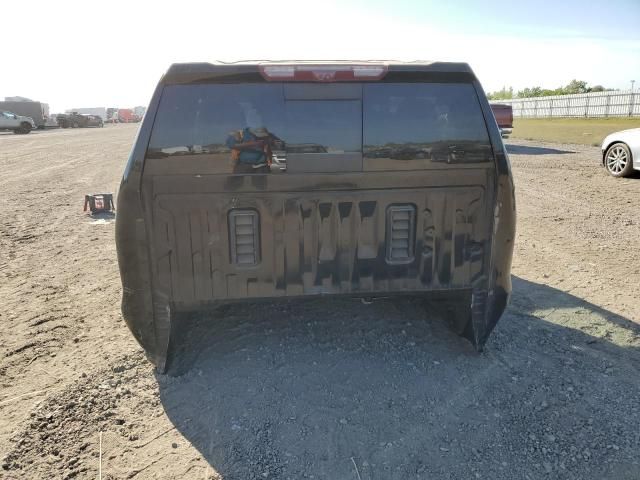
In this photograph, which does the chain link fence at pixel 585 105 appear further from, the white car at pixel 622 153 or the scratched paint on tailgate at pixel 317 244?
the scratched paint on tailgate at pixel 317 244

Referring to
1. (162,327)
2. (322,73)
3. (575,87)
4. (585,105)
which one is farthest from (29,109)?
(575,87)

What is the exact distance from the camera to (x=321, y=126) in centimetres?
307

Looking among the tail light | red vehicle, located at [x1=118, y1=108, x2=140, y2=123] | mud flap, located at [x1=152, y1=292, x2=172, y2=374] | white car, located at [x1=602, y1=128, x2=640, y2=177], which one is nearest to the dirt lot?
mud flap, located at [x1=152, y1=292, x2=172, y2=374]

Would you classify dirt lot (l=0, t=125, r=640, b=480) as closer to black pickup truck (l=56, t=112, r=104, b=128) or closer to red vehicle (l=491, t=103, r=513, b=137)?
red vehicle (l=491, t=103, r=513, b=137)

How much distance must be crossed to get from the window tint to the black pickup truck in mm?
57450

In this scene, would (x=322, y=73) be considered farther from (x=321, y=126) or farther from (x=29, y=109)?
(x=29, y=109)

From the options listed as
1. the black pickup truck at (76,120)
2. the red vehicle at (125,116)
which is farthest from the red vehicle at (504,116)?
the red vehicle at (125,116)

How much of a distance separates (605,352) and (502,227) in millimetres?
1355

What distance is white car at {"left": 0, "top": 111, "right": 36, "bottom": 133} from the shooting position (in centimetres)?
3706

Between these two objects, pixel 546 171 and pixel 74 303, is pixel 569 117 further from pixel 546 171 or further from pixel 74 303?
pixel 74 303

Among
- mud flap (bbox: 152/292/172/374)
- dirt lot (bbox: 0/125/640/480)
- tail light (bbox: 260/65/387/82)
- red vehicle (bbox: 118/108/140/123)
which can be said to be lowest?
dirt lot (bbox: 0/125/640/480)

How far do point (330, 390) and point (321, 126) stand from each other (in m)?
1.68

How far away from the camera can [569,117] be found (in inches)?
1578

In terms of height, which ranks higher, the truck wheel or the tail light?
the tail light
